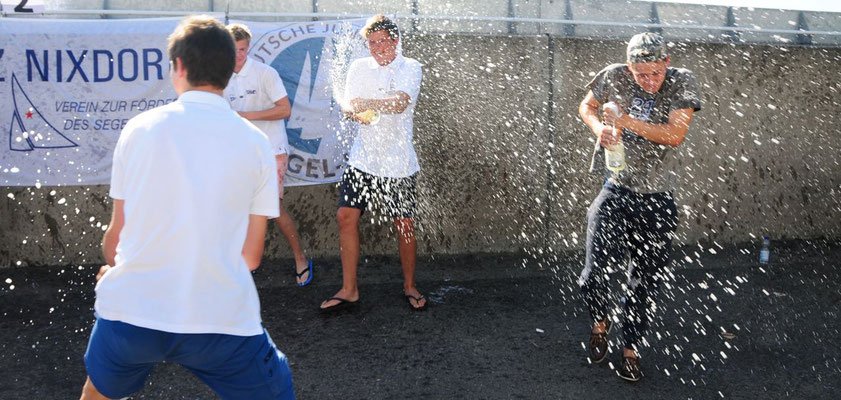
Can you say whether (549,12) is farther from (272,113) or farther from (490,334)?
(490,334)

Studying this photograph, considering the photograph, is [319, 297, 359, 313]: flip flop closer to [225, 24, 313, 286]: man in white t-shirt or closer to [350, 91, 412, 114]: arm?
[225, 24, 313, 286]: man in white t-shirt

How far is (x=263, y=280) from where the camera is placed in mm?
5734

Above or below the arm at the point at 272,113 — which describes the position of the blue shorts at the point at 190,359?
below

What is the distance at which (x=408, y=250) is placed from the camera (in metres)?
5.15

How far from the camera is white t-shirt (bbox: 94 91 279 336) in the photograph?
6.96ft

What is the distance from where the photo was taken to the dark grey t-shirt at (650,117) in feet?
13.2

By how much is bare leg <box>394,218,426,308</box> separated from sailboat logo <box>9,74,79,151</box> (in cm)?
287

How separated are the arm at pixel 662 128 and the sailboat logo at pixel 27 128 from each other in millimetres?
4336

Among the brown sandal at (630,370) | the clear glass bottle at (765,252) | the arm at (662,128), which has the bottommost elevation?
the clear glass bottle at (765,252)

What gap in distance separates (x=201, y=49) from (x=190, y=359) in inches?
35.2

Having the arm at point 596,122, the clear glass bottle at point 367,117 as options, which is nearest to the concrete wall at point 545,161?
the clear glass bottle at point 367,117

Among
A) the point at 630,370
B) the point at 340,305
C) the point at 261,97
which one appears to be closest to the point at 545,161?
the point at 340,305

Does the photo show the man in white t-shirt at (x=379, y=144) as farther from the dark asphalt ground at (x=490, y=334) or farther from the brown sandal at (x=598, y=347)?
the brown sandal at (x=598, y=347)

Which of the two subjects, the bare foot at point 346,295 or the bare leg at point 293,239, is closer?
the bare foot at point 346,295
